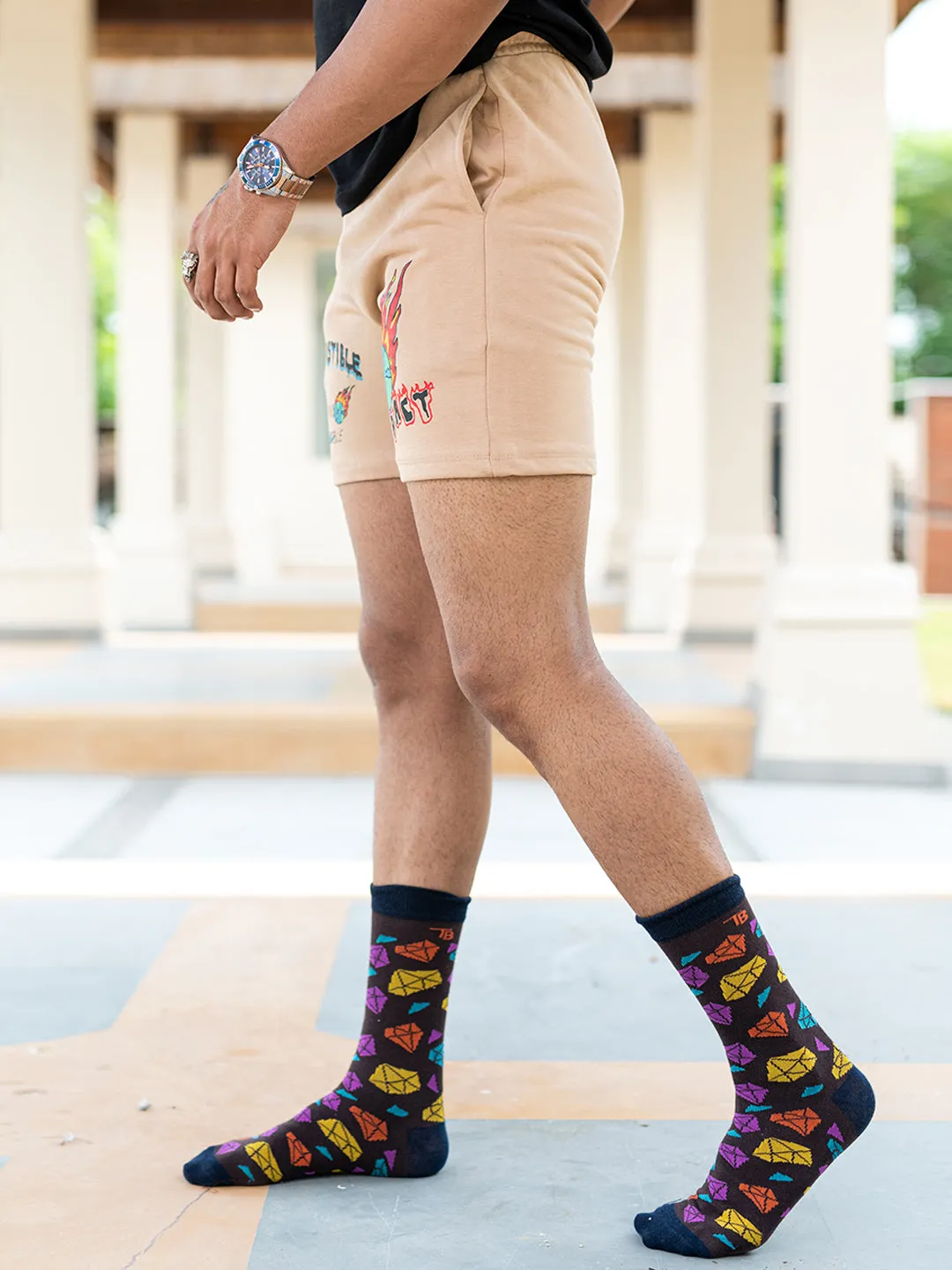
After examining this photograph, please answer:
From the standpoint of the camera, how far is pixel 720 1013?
1.25 m

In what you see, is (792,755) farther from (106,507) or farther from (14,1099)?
(106,507)

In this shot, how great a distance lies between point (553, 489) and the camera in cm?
125

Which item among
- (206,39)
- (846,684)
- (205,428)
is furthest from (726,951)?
(205,428)

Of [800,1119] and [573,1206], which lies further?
[573,1206]

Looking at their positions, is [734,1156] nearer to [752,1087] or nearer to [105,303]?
[752,1087]

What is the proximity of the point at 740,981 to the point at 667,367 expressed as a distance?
290 inches

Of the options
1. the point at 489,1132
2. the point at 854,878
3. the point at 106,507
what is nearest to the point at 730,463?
the point at 854,878

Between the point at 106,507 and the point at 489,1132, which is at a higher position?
the point at 106,507

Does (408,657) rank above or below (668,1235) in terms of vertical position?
above

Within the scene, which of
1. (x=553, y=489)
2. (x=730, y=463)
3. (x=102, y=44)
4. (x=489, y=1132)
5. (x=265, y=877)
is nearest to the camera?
(x=553, y=489)

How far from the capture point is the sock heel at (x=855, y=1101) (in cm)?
128

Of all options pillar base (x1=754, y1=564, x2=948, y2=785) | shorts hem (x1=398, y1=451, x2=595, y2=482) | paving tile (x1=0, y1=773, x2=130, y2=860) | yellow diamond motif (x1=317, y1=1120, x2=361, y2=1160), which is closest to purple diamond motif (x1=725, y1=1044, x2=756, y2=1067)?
yellow diamond motif (x1=317, y1=1120, x2=361, y2=1160)

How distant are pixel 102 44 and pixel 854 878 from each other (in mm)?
6889

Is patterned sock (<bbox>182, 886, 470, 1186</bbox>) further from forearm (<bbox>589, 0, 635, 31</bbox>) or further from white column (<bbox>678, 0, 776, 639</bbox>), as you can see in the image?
white column (<bbox>678, 0, 776, 639</bbox>)
